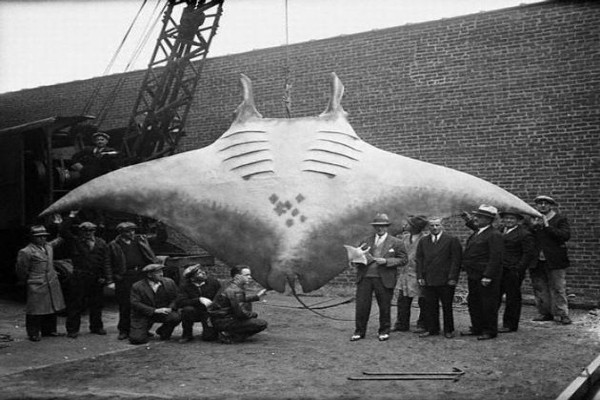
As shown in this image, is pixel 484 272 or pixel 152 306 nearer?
pixel 484 272

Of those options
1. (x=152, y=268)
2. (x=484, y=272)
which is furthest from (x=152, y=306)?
(x=484, y=272)

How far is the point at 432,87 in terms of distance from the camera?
10.3 m

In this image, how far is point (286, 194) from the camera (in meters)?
2.71

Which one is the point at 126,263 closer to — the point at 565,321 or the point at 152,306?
the point at 152,306

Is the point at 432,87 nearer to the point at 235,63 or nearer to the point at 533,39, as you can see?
the point at 533,39

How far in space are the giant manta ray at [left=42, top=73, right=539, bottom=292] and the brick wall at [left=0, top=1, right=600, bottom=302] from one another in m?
6.01

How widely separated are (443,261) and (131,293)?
12.2ft

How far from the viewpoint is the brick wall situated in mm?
9141

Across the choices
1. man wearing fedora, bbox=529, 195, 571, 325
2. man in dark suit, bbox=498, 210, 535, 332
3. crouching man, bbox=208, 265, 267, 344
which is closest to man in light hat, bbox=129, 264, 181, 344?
crouching man, bbox=208, 265, 267, 344

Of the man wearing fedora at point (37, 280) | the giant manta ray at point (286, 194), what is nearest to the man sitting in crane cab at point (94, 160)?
the man wearing fedora at point (37, 280)

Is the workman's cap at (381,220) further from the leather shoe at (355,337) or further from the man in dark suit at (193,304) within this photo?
the man in dark suit at (193,304)

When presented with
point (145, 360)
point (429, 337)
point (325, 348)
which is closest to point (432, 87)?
point (429, 337)

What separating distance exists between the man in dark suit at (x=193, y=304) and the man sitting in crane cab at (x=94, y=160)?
2.98 m

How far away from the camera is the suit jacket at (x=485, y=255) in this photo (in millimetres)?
6555
